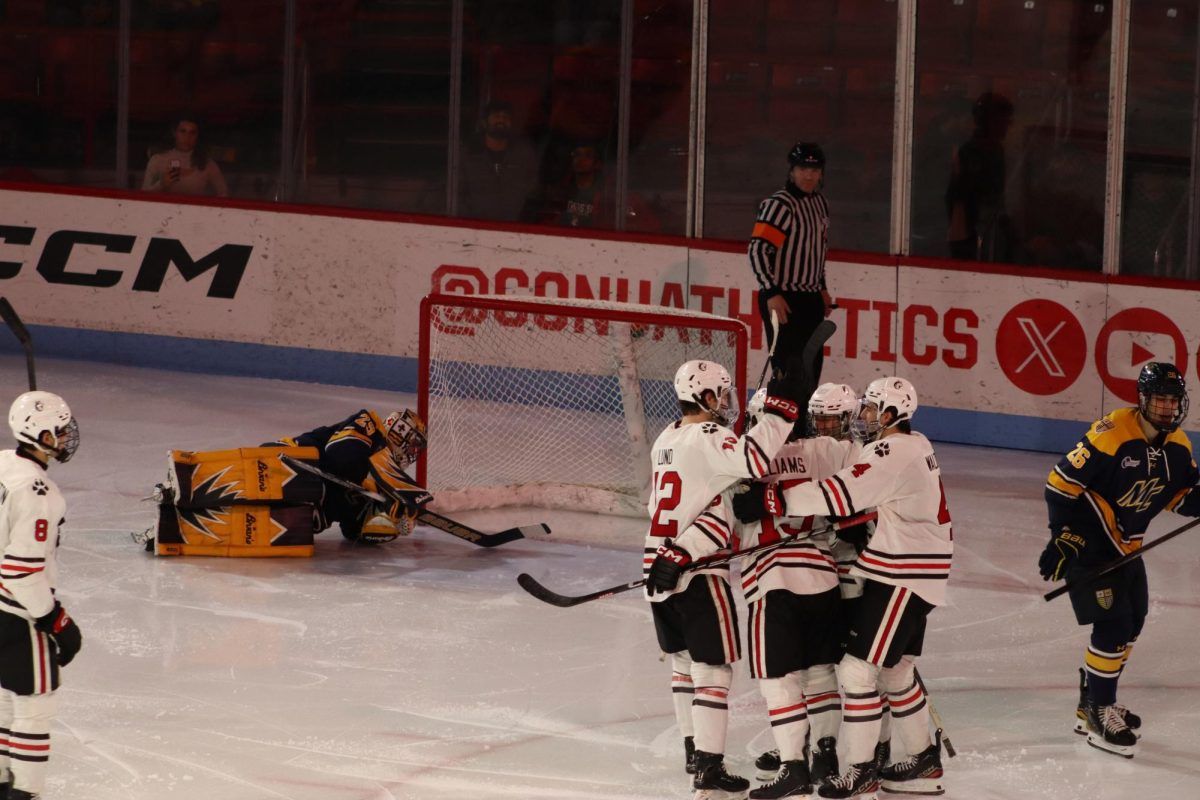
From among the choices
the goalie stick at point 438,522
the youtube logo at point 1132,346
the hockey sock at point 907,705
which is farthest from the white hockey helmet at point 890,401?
the youtube logo at point 1132,346

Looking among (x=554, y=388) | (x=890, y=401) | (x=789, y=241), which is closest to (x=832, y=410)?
(x=890, y=401)

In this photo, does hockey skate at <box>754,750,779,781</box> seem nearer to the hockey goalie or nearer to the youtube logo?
the hockey goalie

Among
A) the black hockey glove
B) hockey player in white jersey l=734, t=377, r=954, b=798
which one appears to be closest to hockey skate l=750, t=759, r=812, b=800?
hockey player in white jersey l=734, t=377, r=954, b=798

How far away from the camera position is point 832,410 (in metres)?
4.23

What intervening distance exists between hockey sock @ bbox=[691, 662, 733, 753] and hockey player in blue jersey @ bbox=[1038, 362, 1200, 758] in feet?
3.33

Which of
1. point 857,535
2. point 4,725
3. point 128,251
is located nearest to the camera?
point 4,725

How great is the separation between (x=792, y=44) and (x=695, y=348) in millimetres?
2355

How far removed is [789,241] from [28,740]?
3.78m

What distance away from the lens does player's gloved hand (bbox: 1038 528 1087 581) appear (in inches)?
178

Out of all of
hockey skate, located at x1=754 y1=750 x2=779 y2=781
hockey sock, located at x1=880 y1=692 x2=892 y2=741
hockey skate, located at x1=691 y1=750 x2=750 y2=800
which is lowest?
hockey skate, located at x1=754 y1=750 x2=779 y2=781

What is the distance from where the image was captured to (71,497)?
267 inches

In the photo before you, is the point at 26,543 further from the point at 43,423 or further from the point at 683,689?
the point at 683,689

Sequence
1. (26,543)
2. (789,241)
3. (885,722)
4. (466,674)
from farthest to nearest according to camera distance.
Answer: (789,241) → (466,674) → (885,722) → (26,543)

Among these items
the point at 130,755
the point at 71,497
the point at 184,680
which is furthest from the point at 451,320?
the point at 130,755
